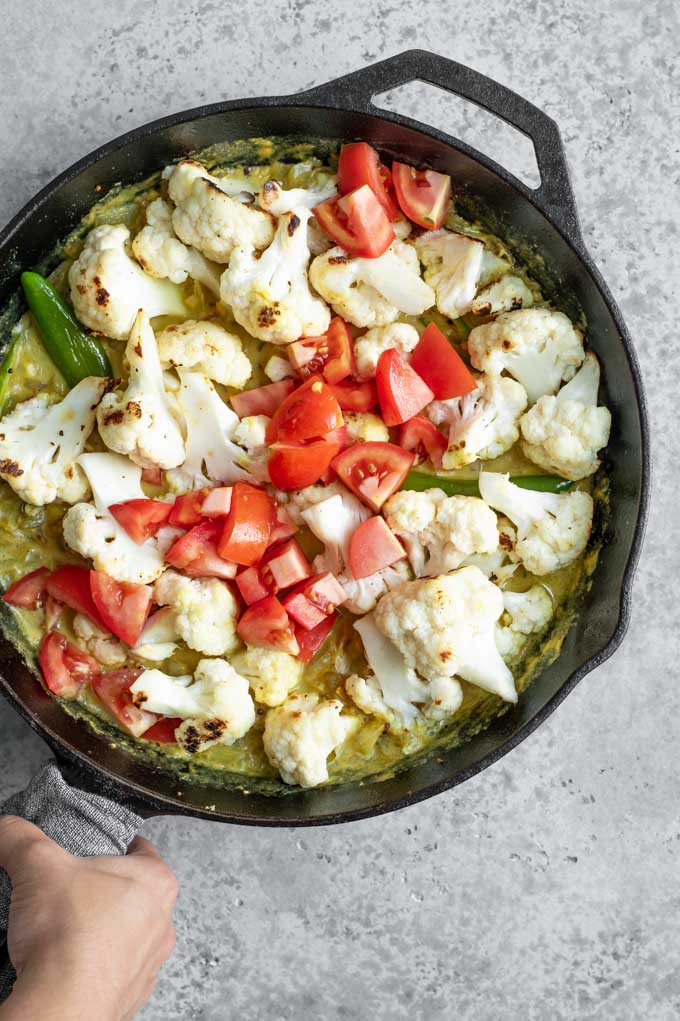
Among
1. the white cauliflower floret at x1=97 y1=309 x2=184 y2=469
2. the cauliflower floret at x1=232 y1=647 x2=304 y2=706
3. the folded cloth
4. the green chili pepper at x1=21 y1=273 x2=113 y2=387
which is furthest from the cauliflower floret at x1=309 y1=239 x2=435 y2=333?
the folded cloth

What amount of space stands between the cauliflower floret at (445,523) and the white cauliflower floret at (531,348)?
44 cm

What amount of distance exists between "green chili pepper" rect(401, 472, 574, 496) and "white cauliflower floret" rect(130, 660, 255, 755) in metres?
0.84

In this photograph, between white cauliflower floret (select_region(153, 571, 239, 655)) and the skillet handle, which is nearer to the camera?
the skillet handle

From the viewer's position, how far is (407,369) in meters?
2.97

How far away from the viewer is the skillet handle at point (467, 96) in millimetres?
2750

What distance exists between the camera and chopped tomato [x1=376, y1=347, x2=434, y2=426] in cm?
294

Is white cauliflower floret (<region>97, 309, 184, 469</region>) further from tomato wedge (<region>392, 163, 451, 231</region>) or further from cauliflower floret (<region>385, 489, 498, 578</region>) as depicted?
tomato wedge (<region>392, 163, 451, 231</region>)

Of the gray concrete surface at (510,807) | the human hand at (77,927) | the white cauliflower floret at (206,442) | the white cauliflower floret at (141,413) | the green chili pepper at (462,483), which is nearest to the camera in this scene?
the human hand at (77,927)

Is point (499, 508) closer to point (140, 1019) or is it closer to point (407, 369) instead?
point (407, 369)

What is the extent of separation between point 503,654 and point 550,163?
61.4 inches

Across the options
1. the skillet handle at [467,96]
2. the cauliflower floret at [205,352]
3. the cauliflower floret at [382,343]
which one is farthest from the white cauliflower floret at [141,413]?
the skillet handle at [467,96]

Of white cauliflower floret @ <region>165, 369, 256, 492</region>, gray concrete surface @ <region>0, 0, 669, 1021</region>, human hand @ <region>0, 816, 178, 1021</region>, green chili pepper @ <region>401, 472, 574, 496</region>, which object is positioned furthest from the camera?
gray concrete surface @ <region>0, 0, 669, 1021</region>

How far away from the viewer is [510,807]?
3.29 metres

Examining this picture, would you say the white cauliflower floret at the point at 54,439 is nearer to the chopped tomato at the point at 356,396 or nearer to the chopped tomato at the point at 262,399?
the chopped tomato at the point at 262,399
